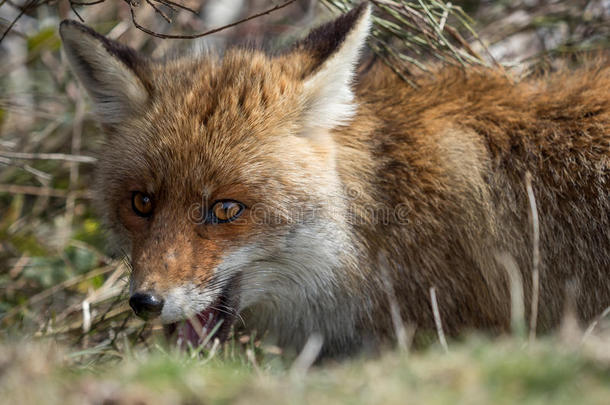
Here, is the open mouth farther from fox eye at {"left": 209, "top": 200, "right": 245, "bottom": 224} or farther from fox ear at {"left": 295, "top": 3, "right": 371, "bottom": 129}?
fox ear at {"left": 295, "top": 3, "right": 371, "bottom": 129}

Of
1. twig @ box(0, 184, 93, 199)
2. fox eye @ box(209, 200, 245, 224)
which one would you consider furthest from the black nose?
twig @ box(0, 184, 93, 199)

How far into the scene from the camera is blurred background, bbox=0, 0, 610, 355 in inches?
198

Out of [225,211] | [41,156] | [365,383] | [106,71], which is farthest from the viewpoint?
[41,156]

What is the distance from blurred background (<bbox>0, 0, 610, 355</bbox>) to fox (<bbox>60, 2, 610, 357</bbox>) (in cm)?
65

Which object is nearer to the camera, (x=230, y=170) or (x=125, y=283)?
(x=230, y=170)

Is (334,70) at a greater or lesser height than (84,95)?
lesser

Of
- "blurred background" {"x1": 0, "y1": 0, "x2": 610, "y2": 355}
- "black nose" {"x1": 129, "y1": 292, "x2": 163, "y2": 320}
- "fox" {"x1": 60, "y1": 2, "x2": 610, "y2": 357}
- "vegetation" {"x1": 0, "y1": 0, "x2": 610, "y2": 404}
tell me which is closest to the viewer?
"vegetation" {"x1": 0, "y1": 0, "x2": 610, "y2": 404}

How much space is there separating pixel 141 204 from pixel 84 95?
3733 mm

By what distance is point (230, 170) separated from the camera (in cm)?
383

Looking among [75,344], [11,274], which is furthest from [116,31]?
[75,344]

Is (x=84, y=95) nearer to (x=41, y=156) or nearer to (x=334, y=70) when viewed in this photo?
(x=41, y=156)

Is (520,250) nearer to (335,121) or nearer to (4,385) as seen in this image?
(335,121)

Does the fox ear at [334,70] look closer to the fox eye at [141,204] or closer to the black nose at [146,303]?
the fox eye at [141,204]

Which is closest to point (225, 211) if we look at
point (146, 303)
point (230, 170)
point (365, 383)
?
point (230, 170)
